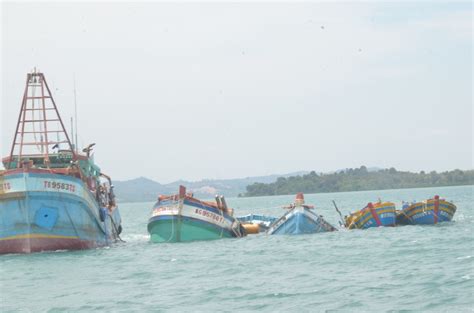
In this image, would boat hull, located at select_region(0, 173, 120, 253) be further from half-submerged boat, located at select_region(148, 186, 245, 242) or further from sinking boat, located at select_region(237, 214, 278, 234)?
sinking boat, located at select_region(237, 214, 278, 234)

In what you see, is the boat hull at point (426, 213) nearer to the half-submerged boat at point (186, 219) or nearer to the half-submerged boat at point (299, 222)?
the half-submerged boat at point (299, 222)

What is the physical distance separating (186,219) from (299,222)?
5.83m

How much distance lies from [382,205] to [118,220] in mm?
14684

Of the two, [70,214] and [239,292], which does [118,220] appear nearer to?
[70,214]

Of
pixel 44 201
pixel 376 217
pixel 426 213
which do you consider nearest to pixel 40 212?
pixel 44 201

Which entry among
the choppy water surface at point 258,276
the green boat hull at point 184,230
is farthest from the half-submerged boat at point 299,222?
the green boat hull at point 184,230

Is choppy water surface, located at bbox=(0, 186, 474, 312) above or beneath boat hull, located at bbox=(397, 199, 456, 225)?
beneath

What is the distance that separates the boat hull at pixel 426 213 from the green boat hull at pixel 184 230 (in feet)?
37.8

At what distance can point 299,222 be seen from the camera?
4503 cm

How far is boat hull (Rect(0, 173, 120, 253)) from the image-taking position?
1433 inches

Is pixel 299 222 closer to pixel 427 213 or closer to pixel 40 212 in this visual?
pixel 427 213

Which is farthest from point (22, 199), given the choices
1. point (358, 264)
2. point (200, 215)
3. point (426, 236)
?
point (426, 236)

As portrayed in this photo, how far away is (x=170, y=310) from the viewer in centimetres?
2286

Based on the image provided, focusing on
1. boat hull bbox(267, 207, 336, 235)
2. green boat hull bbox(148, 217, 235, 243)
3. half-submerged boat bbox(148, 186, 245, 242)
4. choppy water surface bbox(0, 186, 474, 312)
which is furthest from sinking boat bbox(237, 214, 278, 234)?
choppy water surface bbox(0, 186, 474, 312)
